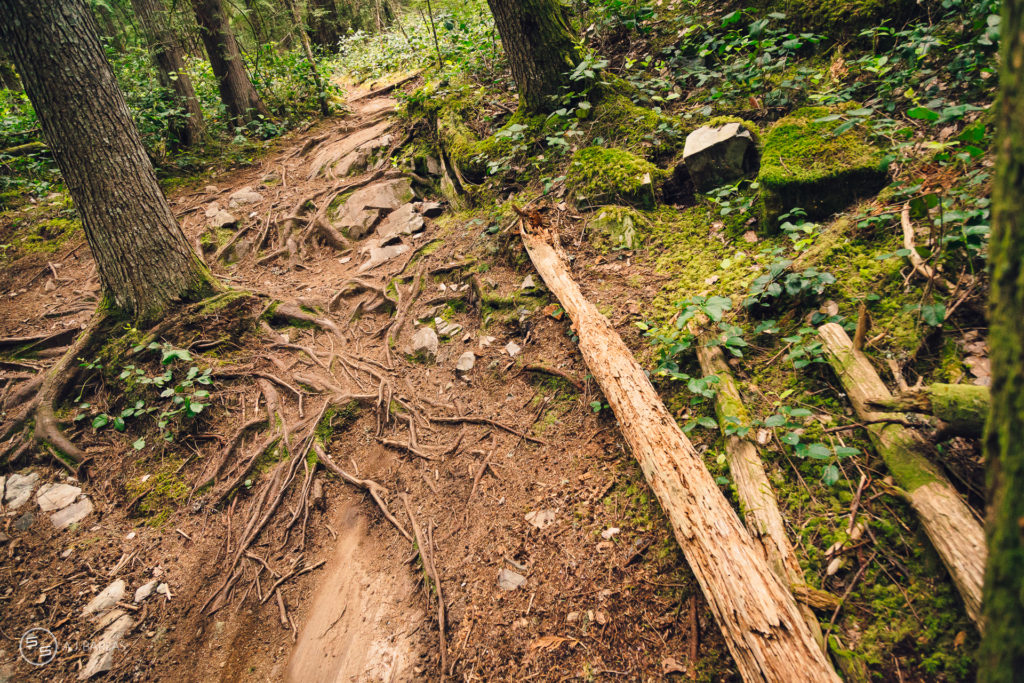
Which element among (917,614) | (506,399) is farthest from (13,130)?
(917,614)

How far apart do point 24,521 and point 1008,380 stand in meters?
6.47

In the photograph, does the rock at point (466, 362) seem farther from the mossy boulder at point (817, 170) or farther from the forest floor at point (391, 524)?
the mossy boulder at point (817, 170)

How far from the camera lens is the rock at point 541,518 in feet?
10.3

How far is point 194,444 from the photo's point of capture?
443 cm

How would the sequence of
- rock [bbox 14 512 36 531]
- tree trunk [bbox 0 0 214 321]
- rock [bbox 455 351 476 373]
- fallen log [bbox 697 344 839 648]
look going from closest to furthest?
1. fallen log [bbox 697 344 839 648]
2. rock [bbox 14 512 36 531]
3. tree trunk [bbox 0 0 214 321]
4. rock [bbox 455 351 476 373]

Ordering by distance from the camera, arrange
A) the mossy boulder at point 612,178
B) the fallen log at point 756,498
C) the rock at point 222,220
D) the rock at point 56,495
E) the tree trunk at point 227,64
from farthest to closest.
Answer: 1. the tree trunk at point 227,64
2. the rock at point 222,220
3. the mossy boulder at point 612,178
4. the rock at point 56,495
5. the fallen log at point 756,498

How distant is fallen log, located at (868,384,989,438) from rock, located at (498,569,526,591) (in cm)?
248

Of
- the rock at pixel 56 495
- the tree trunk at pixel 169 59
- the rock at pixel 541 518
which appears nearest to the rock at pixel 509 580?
the rock at pixel 541 518

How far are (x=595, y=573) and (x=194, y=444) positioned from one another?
4246mm

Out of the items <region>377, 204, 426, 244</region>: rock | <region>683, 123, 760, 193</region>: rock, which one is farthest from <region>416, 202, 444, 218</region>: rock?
<region>683, 123, 760, 193</region>: rock

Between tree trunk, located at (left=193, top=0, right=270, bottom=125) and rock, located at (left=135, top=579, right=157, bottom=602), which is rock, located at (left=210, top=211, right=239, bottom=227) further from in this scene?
rock, located at (left=135, top=579, right=157, bottom=602)

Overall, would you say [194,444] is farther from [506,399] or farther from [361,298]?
[506,399]

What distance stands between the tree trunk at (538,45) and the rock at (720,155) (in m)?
2.33

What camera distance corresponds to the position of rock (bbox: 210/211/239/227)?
7805 mm
